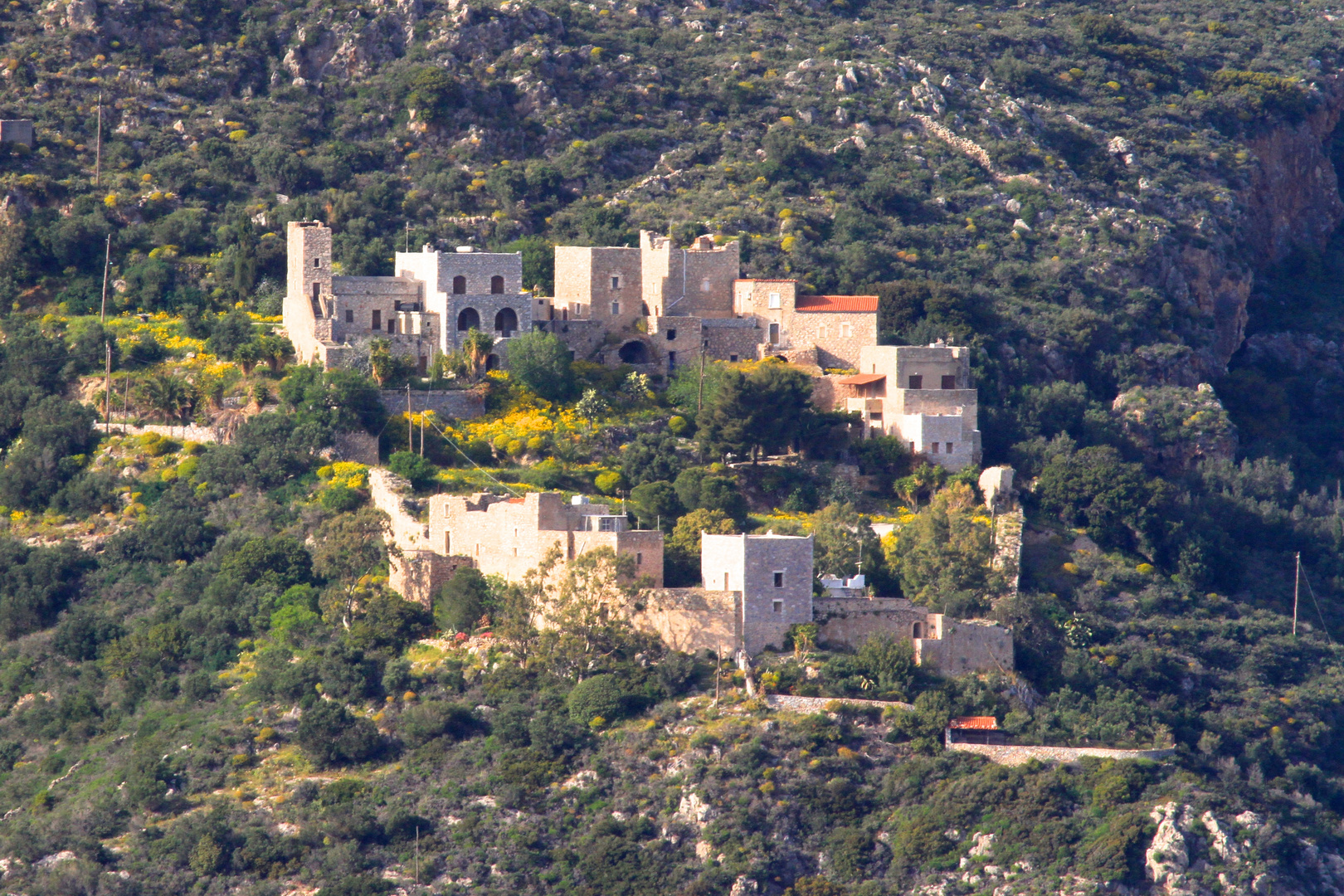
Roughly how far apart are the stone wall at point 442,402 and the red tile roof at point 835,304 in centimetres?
1296

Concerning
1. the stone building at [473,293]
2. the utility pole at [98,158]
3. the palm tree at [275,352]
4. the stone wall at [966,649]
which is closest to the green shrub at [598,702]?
the stone wall at [966,649]

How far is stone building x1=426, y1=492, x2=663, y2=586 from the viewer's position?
245 ft

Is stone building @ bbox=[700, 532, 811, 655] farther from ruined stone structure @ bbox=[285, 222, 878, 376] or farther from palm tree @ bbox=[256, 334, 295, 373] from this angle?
palm tree @ bbox=[256, 334, 295, 373]

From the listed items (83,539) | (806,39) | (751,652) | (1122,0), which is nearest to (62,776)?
(83,539)

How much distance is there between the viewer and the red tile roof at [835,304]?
95.2 metres

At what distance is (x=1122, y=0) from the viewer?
144875 mm

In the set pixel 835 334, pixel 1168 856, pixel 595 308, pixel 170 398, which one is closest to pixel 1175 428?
pixel 835 334

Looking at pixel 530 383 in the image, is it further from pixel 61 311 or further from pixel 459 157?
pixel 459 157

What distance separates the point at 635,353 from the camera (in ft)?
311

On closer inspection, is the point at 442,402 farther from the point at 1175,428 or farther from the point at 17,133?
the point at 17,133

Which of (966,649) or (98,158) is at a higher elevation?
(98,158)

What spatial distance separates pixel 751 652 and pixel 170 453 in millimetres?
24412

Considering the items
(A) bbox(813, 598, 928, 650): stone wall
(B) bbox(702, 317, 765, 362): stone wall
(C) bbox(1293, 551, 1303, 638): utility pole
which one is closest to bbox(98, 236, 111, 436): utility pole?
(B) bbox(702, 317, 765, 362): stone wall

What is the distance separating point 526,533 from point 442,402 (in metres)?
13.6
